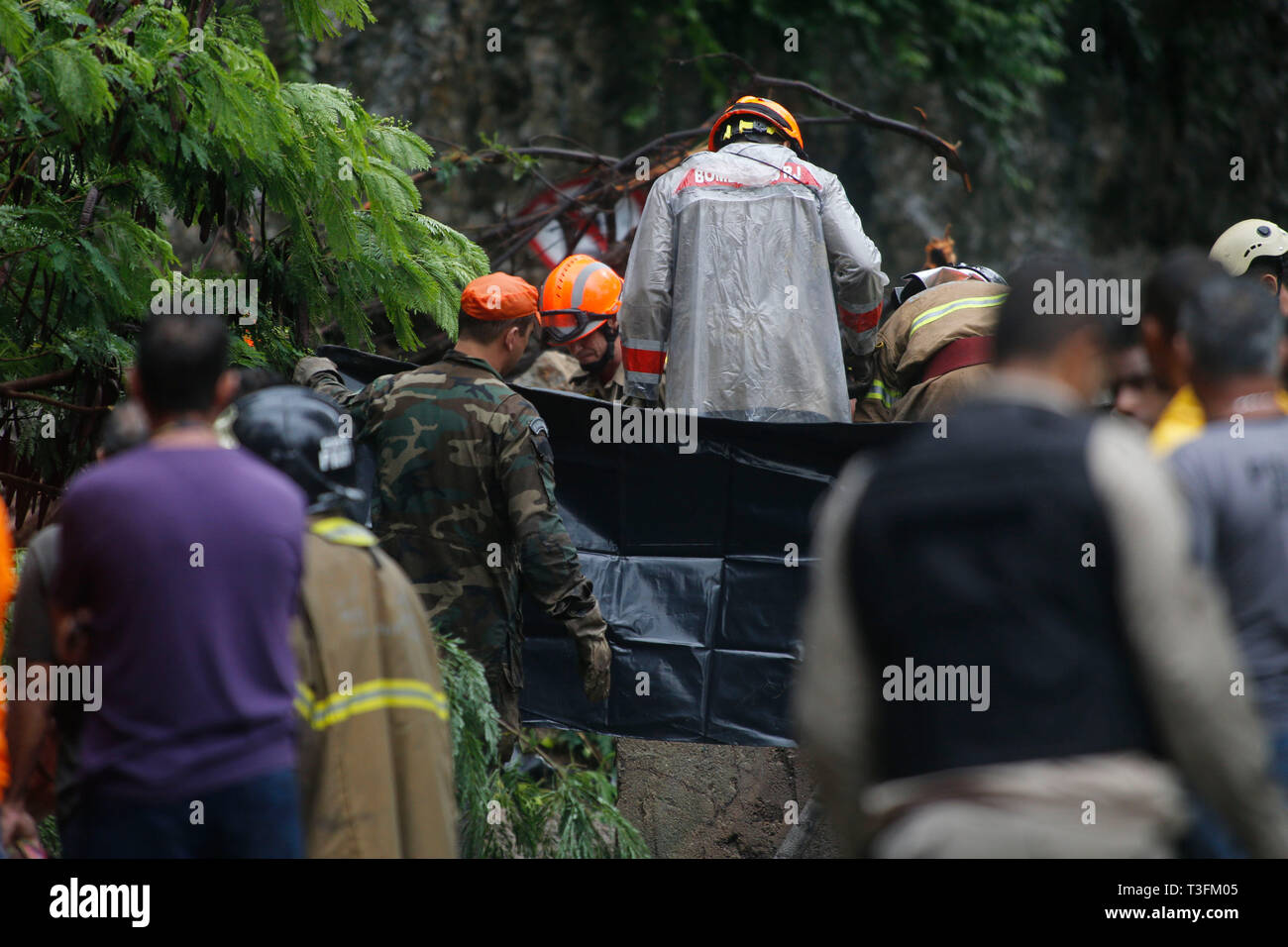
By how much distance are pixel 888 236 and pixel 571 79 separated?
351 centimetres

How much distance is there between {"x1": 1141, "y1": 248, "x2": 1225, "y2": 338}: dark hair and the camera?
2961 millimetres

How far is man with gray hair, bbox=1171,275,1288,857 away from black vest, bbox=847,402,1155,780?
1.68 ft

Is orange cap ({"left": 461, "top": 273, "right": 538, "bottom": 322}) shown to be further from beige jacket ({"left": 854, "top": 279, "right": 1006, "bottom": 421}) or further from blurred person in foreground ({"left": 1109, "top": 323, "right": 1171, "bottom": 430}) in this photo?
blurred person in foreground ({"left": 1109, "top": 323, "right": 1171, "bottom": 430})

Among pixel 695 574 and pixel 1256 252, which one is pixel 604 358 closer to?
pixel 695 574

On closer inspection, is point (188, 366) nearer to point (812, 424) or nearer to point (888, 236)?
point (812, 424)

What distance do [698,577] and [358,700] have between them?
2.29 m

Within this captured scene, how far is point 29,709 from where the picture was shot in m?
3.10

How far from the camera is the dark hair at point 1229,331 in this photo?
287 centimetres

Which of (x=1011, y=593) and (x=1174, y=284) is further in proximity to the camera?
(x=1174, y=284)

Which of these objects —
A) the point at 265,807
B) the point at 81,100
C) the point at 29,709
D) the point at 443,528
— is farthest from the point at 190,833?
the point at 81,100

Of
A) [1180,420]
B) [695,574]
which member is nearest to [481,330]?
[695,574]

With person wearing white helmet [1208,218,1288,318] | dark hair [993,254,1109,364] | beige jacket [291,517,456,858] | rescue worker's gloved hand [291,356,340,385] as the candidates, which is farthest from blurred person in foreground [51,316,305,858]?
person wearing white helmet [1208,218,1288,318]

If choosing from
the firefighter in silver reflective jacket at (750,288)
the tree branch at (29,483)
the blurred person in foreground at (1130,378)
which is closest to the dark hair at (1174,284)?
the blurred person in foreground at (1130,378)

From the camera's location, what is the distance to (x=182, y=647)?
106 inches
